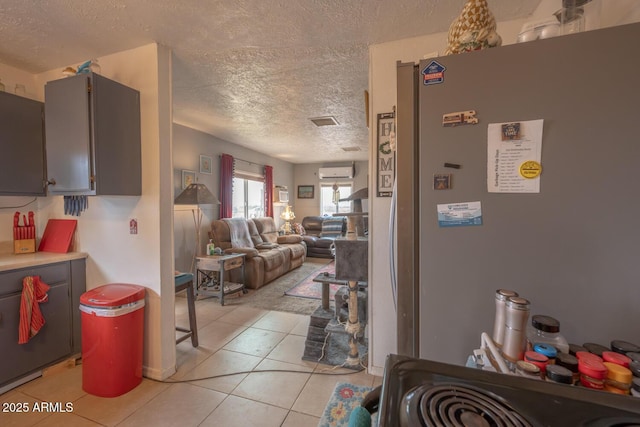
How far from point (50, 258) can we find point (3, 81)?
4.98 feet

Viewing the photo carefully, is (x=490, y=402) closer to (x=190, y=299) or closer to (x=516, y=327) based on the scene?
(x=516, y=327)

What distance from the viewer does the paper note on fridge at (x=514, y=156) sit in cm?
76

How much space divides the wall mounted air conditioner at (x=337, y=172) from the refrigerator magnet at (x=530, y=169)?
6.34m

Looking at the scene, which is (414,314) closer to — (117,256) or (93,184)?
(93,184)

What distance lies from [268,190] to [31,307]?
4.59 meters

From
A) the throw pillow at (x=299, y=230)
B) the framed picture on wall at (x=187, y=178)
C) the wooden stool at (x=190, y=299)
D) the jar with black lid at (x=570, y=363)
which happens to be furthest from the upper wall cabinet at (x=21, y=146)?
the throw pillow at (x=299, y=230)

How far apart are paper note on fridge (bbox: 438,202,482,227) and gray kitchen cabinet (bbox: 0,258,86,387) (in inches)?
106

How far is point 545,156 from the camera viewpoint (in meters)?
0.75

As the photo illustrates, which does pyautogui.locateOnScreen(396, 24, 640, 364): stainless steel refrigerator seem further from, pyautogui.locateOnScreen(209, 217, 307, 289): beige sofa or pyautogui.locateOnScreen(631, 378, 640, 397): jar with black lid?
pyautogui.locateOnScreen(209, 217, 307, 289): beige sofa

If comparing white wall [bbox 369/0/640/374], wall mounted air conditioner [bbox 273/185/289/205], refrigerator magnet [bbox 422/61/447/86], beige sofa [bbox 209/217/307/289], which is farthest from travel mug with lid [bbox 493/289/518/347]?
wall mounted air conditioner [bbox 273/185/289/205]

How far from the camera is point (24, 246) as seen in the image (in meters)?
2.27

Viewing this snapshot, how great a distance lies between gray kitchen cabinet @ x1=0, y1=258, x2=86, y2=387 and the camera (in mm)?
1806

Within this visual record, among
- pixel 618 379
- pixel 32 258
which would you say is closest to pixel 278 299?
pixel 32 258

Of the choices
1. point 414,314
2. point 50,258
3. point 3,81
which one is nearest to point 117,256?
point 50,258
